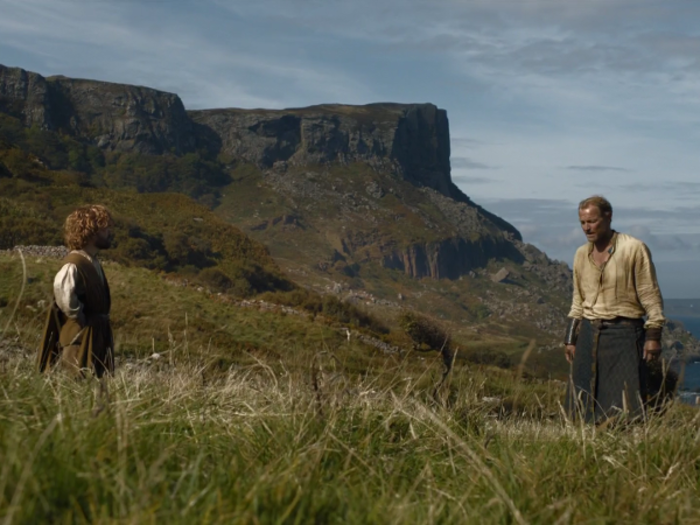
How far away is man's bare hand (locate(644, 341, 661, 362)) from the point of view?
19.0 feet

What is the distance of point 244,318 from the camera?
21.6 m

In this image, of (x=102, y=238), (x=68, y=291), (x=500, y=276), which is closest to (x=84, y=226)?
(x=102, y=238)

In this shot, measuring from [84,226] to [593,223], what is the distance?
3372 millimetres

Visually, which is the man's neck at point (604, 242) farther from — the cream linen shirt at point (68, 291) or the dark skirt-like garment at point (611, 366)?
the cream linen shirt at point (68, 291)

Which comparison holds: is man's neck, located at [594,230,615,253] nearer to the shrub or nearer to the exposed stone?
the shrub

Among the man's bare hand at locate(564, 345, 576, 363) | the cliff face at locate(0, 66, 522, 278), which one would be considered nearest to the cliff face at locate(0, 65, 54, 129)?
the cliff face at locate(0, 66, 522, 278)

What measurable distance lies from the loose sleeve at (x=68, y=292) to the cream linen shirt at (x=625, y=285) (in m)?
3.45

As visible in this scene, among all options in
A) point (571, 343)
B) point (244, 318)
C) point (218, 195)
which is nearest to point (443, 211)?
point (218, 195)

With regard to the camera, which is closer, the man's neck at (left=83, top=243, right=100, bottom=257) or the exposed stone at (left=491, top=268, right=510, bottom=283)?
the man's neck at (left=83, top=243, right=100, bottom=257)

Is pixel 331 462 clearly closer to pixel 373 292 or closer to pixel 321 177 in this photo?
pixel 373 292

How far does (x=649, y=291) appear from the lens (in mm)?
5824

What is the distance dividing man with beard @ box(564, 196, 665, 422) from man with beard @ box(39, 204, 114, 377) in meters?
3.14

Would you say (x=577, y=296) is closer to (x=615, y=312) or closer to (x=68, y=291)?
(x=615, y=312)

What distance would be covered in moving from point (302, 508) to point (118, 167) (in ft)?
444
